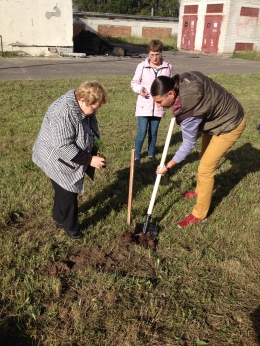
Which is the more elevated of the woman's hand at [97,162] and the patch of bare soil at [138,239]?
the woman's hand at [97,162]

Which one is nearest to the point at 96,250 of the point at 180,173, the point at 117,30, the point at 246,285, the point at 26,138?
the point at 246,285

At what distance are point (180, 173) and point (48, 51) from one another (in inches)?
693

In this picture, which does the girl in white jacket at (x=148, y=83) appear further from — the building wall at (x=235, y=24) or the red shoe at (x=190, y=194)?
the building wall at (x=235, y=24)

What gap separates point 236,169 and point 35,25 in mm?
18001

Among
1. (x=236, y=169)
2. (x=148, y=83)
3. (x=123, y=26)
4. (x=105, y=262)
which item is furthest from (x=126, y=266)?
(x=123, y=26)

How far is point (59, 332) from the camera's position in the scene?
2551 millimetres

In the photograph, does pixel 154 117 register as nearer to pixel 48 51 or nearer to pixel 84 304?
pixel 84 304

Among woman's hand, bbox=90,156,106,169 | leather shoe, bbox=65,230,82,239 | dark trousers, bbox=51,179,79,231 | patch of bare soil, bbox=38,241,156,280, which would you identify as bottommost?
patch of bare soil, bbox=38,241,156,280

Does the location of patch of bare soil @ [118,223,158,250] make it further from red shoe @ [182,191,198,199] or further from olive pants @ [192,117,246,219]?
red shoe @ [182,191,198,199]

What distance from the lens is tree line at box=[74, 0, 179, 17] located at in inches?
2559

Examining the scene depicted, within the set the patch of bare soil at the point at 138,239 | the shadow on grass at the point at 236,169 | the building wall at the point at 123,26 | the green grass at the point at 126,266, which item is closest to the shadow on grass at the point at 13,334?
the green grass at the point at 126,266

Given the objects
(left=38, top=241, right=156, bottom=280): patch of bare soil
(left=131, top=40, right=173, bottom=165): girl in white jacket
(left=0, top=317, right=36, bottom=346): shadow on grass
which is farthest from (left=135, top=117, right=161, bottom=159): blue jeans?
(left=0, top=317, right=36, bottom=346): shadow on grass

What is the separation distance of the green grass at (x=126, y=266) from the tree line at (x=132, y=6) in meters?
64.7

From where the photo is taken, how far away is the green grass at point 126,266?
2631mm
